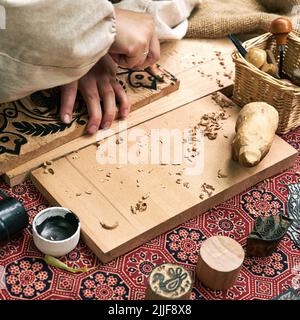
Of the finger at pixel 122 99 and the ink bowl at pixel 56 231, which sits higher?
the finger at pixel 122 99

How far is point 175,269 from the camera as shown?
1.00m

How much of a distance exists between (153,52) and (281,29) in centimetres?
34

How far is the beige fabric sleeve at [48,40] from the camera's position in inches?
41.9

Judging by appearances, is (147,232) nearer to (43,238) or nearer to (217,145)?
(43,238)

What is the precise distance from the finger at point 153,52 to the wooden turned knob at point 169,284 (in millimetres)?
605

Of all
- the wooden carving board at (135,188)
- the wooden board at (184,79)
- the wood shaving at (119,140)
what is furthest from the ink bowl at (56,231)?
the wood shaving at (119,140)

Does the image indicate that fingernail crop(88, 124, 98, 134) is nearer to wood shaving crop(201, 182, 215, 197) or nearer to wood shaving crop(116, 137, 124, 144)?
wood shaving crop(116, 137, 124, 144)

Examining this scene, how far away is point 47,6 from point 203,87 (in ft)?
1.91

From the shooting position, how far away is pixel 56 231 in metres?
1.11

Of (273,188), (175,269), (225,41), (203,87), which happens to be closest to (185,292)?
(175,269)

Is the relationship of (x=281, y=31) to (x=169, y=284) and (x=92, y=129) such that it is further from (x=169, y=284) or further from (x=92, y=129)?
(x=169, y=284)

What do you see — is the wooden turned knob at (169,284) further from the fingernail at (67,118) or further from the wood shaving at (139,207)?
the fingernail at (67,118)

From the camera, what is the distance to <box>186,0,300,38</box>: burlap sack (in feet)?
5.52

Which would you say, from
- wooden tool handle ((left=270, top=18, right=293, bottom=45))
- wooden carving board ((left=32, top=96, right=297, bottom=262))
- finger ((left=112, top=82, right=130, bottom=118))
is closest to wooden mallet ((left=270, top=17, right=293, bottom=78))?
wooden tool handle ((left=270, top=18, right=293, bottom=45))
